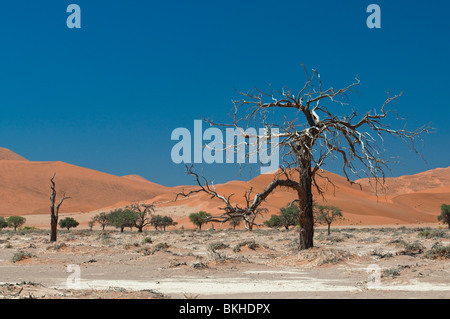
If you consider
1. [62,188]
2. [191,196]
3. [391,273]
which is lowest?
[391,273]

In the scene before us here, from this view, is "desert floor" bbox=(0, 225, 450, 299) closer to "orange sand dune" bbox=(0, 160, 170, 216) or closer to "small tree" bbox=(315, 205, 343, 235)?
"small tree" bbox=(315, 205, 343, 235)

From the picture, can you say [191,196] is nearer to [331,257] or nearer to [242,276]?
[331,257]

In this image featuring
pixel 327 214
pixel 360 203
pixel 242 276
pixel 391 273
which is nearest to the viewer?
pixel 391 273

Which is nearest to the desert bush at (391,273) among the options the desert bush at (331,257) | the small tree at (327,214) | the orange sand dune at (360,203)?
the desert bush at (331,257)

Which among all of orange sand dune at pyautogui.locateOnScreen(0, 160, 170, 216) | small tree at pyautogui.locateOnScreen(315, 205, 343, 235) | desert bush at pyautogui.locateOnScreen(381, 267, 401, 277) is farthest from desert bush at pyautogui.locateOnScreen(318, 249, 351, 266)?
orange sand dune at pyautogui.locateOnScreen(0, 160, 170, 216)

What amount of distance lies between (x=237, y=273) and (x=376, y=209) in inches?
3166

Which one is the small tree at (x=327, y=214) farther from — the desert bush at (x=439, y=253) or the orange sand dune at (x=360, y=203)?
the orange sand dune at (x=360, y=203)

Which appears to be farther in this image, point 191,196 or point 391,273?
point 191,196

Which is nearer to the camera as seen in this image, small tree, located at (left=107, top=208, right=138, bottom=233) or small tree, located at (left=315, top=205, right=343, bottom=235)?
small tree, located at (left=315, top=205, right=343, bottom=235)

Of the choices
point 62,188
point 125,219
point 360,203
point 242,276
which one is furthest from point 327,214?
point 62,188

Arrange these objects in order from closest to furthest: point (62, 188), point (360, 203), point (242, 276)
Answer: point (242, 276) → point (360, 203) → point (62, 188)

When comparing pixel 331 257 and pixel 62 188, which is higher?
pixel 62 188
